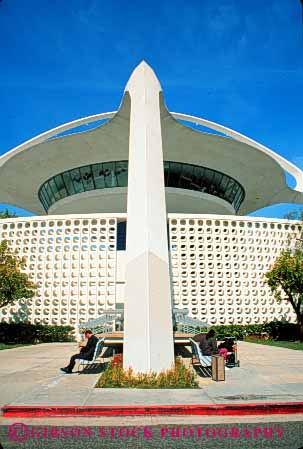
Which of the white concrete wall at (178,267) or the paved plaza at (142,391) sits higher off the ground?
the white concrete wall at (178,267)

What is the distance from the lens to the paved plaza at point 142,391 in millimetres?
5758

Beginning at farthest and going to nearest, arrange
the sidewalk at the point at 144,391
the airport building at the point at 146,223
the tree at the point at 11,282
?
the tree at the point at 11,282 < the airport building at the point at 146,223 < the sidewalk at the point at 144,391

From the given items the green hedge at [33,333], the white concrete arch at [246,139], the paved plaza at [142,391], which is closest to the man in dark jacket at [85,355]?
the paved plaza at [142,391]

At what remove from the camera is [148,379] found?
7055 mm

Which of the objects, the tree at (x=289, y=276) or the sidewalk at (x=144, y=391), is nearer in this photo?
the sidewalk at (x=144, y=391)

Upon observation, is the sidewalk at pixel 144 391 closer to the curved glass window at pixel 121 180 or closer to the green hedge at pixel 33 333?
the green hedge at pixel 33 333

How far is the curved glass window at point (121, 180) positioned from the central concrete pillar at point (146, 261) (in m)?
15.7

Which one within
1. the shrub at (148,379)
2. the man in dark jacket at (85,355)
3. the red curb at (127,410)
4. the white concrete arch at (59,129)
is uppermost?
the white concrete arch at (59,129)

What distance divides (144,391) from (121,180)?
66.3 ft

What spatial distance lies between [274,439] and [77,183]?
24.2m

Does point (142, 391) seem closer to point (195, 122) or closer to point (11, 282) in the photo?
point (11, 282)

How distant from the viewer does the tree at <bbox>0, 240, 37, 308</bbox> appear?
49.9 ft

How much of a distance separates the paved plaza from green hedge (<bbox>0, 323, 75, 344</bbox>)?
20.3 feet

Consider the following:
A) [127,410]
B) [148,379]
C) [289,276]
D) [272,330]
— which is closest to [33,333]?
[272,330]
